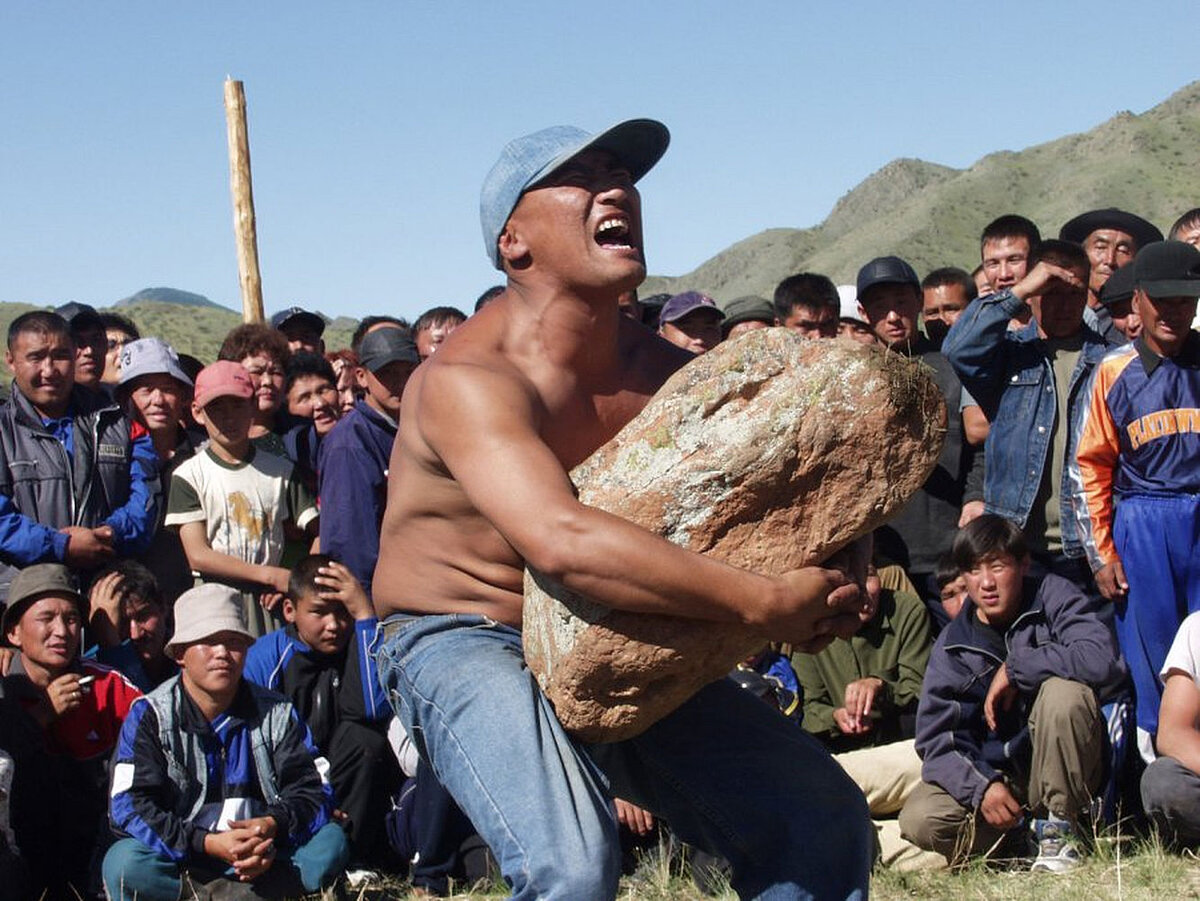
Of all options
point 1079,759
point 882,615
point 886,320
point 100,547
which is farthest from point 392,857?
point 886,320

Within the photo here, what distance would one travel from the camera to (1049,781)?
583 cm

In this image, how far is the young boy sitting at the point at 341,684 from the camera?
20.6 ft

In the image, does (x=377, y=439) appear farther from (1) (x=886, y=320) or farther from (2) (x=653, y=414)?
(2) (x=653, y=414)

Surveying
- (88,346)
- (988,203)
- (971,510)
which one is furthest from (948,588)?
(988,203)

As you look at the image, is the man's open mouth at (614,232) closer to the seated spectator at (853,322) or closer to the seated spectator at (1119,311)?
the seated spectator at (853,322)

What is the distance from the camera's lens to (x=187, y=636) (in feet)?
19.1

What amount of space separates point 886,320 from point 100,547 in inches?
154

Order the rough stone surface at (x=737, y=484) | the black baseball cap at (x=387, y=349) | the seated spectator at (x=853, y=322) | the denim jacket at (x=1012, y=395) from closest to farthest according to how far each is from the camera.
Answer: the rough stone surface at (x=737, y=484) → the denim jacket at (x=1012, y=395) → the black baseball cap at (x=387, y=349) → the seated spectator at (x=853, y=322)

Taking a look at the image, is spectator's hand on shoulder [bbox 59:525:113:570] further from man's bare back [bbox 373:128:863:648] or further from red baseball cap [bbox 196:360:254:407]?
man's bare back [bbox 373:128:863:648]

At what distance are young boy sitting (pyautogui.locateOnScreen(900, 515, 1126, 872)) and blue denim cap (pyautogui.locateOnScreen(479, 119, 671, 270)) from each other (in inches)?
119

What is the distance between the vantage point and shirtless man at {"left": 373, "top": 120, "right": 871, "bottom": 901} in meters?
3.16

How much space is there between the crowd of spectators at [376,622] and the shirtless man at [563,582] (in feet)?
7.84

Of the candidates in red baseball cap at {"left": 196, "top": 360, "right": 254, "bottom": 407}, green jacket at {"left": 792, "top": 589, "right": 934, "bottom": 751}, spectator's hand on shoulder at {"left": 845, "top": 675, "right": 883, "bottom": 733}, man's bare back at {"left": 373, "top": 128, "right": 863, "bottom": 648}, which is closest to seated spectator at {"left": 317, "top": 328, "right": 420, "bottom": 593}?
red baseball cap at {"left": 196, "top": 360, "right": 254, "bottom": 407}

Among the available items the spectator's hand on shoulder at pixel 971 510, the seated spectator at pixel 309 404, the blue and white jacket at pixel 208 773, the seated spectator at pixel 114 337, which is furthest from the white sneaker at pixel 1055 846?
the seated spectator at pixel 114 337
